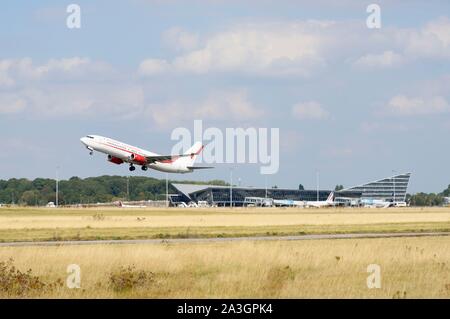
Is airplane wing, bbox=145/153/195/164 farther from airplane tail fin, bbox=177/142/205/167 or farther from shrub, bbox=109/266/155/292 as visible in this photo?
shrub, bbox=109/266/155/292

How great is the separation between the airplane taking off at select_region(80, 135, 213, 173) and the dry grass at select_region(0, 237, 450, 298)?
5554cm

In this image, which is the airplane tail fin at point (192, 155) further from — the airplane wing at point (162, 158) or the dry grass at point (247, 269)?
the dry grass at point (247, 269)

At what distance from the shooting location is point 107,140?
98.6m

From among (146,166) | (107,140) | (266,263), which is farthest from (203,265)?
(146,166)

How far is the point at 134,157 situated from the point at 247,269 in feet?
234

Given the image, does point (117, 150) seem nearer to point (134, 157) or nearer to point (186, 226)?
point (134, 157)

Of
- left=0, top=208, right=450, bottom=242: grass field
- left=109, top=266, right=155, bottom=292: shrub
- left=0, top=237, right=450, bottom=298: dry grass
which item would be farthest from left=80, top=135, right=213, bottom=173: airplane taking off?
left=109, top=266, right=155, bottom=292: shrub

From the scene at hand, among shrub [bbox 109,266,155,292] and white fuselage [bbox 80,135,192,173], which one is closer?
shrub [bbox 109,266,155,292]

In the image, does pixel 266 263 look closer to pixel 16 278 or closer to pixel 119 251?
pixel 119 251

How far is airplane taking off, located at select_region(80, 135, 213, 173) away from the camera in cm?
9800
